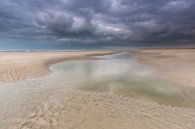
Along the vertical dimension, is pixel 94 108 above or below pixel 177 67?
above

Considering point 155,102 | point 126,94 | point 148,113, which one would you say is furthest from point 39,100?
point 155,102

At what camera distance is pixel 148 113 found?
6.91m

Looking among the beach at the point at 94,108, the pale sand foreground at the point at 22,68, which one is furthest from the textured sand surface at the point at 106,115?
the pale sand foreground at the point at 22,68

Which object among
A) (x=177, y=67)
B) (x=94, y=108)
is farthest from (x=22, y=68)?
(x=177, y=67)

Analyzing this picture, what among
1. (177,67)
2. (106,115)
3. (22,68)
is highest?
(22,68)

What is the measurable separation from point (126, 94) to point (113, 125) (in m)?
4.10

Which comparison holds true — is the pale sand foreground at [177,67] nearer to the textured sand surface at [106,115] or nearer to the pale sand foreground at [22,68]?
the textured sand surface at [106,115]

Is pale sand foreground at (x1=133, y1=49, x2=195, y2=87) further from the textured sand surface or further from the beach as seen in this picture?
the textured sand surface

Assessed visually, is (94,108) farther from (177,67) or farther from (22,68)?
(177,67)

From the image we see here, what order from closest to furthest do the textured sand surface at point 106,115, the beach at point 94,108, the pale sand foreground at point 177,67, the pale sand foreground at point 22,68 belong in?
the textured sand surface at point 106,115 < the beach at point 94,108 < the pale sand foreground at point 177,67 < the pale sand foreground at point 22,68

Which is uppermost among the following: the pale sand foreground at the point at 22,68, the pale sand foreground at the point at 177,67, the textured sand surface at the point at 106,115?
the pale sand foreground at the point at 22,68

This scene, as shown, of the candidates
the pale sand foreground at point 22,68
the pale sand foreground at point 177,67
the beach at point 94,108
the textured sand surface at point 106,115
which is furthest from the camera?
the pale sand foreground at point 22,68

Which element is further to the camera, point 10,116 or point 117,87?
point 117,87

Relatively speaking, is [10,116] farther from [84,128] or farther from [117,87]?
[117,87]
